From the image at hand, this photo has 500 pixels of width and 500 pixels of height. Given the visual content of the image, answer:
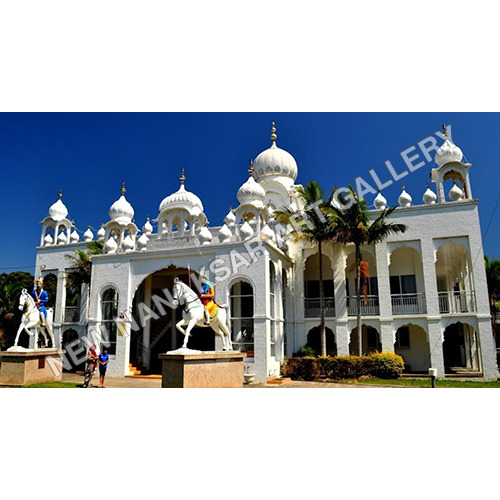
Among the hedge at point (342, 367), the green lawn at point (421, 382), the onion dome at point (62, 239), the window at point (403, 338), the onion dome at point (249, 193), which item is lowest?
the green lawn at point (421, 382)

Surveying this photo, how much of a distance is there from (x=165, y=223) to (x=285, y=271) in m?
6.44

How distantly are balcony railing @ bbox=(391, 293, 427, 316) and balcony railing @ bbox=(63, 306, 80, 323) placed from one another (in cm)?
1704

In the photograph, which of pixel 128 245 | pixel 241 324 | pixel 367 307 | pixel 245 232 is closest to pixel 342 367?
pixel 367 307

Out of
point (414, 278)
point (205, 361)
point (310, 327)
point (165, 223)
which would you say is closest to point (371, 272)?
point (414, 278)

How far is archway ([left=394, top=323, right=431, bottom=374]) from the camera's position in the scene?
20581mm

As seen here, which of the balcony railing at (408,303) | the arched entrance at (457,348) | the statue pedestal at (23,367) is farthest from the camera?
the arched entrance at (457,348)

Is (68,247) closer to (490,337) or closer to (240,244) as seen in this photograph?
(240,244)

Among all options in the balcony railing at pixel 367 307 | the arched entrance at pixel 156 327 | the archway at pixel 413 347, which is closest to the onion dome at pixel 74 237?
the arched entrance at pixel 156 327

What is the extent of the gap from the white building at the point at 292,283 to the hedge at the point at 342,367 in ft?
2.92

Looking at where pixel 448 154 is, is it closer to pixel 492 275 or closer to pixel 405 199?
pixel 405 199

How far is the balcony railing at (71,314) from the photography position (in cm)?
2381

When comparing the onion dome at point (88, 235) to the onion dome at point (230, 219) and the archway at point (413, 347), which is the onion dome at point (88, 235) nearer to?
the onion dome at point (230, 219)

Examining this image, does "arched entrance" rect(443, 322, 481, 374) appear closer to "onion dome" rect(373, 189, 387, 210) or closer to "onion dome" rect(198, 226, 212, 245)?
"onion dome" rect(373, 189, 387, 210)

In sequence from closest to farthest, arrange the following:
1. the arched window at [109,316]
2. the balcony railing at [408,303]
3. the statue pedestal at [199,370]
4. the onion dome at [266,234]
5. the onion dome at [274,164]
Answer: the statue pedestal at [199,370] < the onion dome at [266,234] < the balcony railing at [408,303] < the arched window at [109,316] < the onion dome at [274,164]
